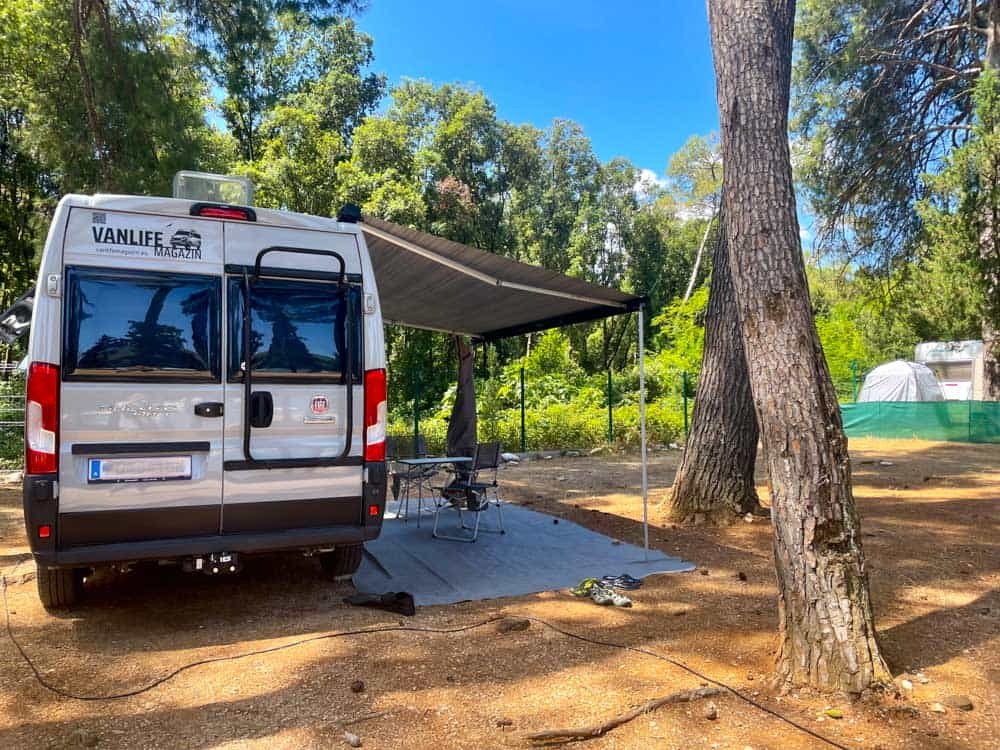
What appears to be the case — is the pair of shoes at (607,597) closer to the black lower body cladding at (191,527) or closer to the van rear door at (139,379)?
the black lower body cladding at (191,527)

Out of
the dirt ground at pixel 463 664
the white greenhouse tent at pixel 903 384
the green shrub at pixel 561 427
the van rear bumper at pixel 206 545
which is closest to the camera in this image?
the dirt ground at pixel 463 664

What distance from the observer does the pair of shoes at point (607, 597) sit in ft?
15.5

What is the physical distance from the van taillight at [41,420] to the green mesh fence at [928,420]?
19036mm

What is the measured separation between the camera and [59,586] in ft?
14.3

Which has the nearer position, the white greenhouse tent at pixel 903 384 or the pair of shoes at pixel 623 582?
the pair of shoes at pixel 623 582

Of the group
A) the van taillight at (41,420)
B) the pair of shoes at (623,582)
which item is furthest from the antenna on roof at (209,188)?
the pair of shoes at (623,582)

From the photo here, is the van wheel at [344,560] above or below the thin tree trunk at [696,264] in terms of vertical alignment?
below

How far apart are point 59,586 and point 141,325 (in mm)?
1689

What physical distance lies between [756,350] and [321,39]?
80.1ft

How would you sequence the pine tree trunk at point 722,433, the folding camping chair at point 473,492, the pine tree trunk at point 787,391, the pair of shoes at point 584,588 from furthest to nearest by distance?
the pine tree trunk at point 722,433
the folding camping chair at point 473,492
the pair of shoes at point 584,588
the pine tree trunk at point 787,391

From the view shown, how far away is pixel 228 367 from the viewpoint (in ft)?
13.8

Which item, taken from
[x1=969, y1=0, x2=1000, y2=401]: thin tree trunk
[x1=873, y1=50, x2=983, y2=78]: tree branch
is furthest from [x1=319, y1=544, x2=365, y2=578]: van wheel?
[x1=873, y1=50, x2=983, y2=78]: tree branch

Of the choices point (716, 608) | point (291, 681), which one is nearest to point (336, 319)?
point (291, 681)

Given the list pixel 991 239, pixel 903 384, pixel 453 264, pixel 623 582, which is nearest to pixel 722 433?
pixel 623 582
